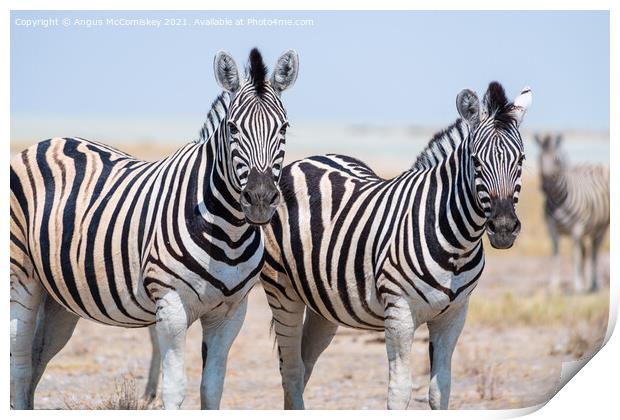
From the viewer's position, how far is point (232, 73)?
18.9ft

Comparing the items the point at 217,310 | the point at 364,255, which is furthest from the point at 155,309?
the point at 364,255

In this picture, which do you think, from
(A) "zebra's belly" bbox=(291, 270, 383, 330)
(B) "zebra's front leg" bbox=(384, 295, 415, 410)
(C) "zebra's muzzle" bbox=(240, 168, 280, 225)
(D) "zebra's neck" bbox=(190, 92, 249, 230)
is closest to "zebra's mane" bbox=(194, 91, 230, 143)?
(D) "zebra's neck" bbox=(190, 92, 249, 230)

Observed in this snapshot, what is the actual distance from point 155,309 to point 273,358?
16.0 ft

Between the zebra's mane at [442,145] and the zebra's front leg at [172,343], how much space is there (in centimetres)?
175

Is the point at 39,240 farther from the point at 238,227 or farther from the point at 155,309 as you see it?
the point at 238,227

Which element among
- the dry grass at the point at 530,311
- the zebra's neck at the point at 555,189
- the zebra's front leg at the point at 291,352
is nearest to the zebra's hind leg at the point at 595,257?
the zebra's neck at the point at 555,189

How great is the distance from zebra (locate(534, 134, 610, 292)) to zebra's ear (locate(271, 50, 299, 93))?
27.8 feet

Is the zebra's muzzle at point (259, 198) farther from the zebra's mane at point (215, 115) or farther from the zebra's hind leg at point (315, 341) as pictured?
the zebra's hind leg at point (315, 341)

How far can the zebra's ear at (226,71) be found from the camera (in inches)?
224

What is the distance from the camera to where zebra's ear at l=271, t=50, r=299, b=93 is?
227 inches

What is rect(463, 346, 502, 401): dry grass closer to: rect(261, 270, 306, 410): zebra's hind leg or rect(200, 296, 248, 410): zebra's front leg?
rect(261, 270, 306, 410): zebra's hind leg

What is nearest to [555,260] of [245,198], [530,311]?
[530,311]

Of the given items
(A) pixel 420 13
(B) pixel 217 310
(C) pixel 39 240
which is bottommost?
(B) pixel 217 310
